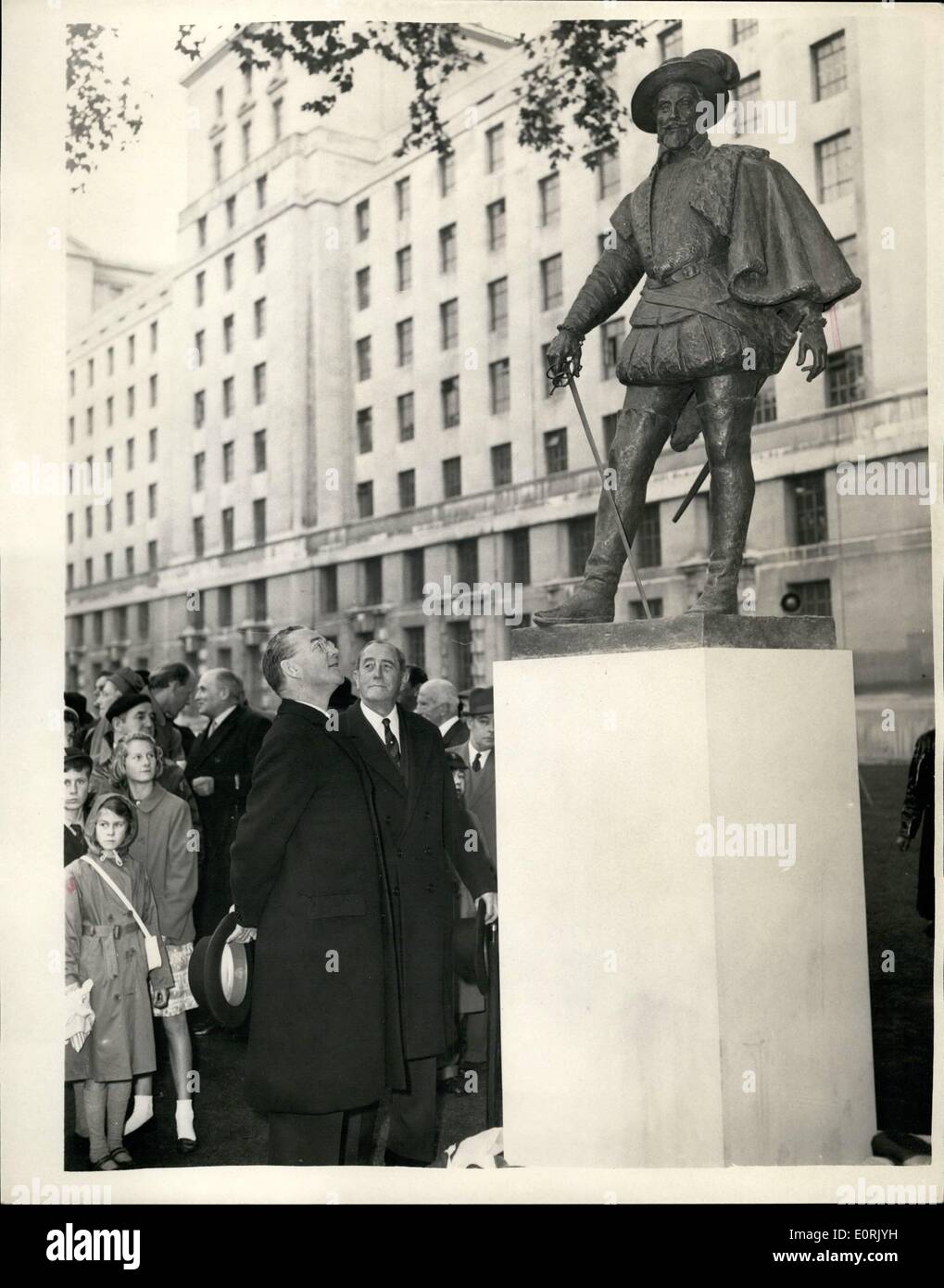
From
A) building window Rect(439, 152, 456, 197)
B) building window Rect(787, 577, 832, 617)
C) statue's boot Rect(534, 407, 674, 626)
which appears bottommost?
statue's boot Rect(534, 407, 674, 626)

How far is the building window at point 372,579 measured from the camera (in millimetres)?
16016

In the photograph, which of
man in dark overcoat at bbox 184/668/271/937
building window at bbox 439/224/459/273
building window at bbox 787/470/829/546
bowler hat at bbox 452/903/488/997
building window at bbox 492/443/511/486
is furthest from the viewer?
building window at bbox 492/443/511/486

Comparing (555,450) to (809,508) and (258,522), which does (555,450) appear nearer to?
(809,508)

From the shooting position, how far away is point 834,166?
11.6m

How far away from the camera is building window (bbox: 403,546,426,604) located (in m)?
15.7

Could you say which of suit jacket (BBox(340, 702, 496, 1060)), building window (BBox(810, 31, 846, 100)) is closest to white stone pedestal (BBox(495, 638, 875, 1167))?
suit jacket (BBox(340, 702, 496, 1060))

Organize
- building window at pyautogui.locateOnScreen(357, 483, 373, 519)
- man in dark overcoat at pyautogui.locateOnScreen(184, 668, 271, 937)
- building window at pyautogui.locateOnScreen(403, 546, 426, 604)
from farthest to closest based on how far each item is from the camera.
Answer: building window at pyautogui.locateOnScreen(357, 483, 373, 519) < building window at pyautogui.locateOnScreen(403, 546, 426, 604) < man in dark overcoat at pyautogui.locateOnScreen(184, 668, 271, 937)

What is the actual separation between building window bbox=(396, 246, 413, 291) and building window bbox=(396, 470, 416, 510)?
255 centimetres

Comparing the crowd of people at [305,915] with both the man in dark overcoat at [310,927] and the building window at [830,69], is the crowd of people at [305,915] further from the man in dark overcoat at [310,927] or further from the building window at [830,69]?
the building window at [830,69]

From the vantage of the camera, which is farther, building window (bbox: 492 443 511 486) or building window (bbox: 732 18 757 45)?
building window (bbox: 492 443 511 486)

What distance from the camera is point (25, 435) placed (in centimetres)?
431

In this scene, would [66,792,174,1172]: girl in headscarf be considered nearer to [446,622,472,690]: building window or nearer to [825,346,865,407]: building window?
[446,622,472,690]: building window

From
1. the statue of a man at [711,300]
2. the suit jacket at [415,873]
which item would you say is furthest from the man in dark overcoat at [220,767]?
the statue of a man at [711,300]
